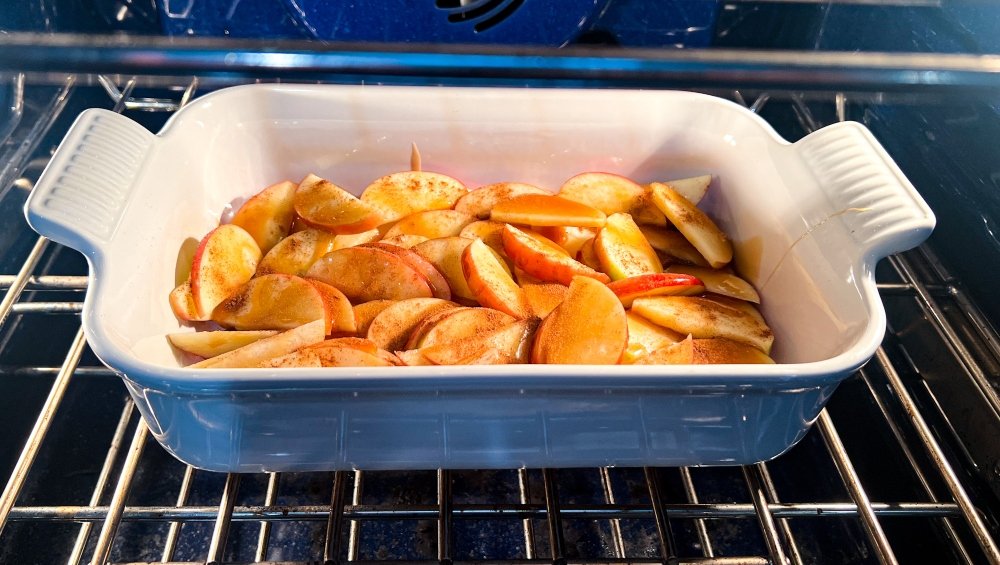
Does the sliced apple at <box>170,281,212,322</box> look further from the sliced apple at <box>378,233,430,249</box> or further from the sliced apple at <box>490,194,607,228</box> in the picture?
the sliced apple at <box>490,194,607,228</box>

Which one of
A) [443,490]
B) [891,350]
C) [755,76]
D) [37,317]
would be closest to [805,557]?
[891,350]

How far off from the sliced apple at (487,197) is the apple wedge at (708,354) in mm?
272

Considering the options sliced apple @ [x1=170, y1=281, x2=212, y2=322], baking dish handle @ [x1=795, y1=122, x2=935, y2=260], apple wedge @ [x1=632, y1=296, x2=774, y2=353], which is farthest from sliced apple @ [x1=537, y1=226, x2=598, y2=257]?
sliced apple @ [x1=170, y1=281, x2=212, y2=322]

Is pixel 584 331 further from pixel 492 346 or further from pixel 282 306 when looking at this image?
pixel 282 306

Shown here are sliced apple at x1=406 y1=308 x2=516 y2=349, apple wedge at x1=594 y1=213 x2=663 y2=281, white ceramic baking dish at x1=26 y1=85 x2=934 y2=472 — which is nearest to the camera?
white ceramic baking dish at x1=26 y1=85 x2=934 y2=472

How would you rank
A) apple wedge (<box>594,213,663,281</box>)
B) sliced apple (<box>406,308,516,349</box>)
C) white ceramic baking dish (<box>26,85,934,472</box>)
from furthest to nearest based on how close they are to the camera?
apple wedge (<box>594,213,663,281</box>) < sliced apple (<box>406,308,516,349</box>) < white ceramic baking dish (<box>26,85,934,472</box>)

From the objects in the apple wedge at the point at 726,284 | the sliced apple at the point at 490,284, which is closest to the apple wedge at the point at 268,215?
the sliced apple at the point at 490,284

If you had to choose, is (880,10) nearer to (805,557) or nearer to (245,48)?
(805,557)

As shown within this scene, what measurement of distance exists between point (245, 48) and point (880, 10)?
0.91 metres

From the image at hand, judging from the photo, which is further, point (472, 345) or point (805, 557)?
point (805, 557)

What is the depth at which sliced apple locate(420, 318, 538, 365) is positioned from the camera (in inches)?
23.5

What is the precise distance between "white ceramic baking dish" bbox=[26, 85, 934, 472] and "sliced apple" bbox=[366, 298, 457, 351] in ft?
0.38

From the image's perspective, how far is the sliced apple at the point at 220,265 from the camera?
2.25 feet

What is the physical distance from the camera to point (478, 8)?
92 centimetres
